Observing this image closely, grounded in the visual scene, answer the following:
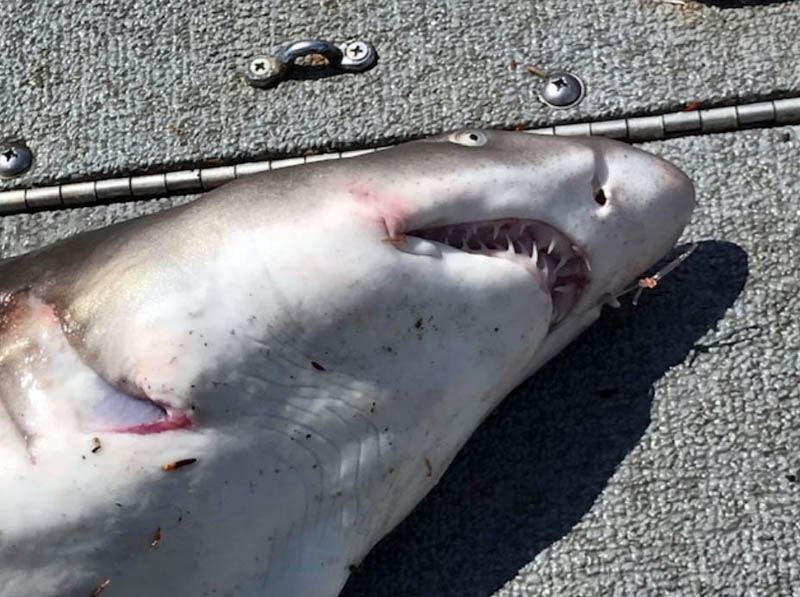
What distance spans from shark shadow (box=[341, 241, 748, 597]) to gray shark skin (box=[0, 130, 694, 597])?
12 centimetres

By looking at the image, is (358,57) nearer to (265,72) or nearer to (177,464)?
(265,72)

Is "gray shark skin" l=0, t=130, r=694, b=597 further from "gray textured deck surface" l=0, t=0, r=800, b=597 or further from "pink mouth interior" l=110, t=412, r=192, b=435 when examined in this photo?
"gray textured deck surface" l=0, t=0, r=800, b=597

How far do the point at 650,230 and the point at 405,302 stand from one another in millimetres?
372

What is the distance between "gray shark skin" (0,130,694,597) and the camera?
1175 millimetres

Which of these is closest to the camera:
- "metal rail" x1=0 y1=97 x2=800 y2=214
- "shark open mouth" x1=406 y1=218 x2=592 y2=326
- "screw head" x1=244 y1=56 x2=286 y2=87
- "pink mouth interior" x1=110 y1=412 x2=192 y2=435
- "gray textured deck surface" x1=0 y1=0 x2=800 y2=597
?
"pink mouth interior" x1=110 y1=412 x2=192 y2=435

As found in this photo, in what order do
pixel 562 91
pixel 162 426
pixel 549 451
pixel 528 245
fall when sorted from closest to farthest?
pixel 162 426 → pixel 528 245 → pixel 549 451 → pixel 562 91

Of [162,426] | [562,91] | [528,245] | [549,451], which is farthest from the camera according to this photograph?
[562,91]

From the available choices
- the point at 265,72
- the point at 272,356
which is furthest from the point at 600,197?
the point at 265,72

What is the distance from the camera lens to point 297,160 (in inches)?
71.6

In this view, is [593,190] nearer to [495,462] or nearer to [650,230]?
[650,230]

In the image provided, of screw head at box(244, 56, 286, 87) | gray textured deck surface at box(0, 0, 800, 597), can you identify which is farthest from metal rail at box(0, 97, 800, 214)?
screw head at box(244, 56, 286, 87)

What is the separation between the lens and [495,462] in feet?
5.00

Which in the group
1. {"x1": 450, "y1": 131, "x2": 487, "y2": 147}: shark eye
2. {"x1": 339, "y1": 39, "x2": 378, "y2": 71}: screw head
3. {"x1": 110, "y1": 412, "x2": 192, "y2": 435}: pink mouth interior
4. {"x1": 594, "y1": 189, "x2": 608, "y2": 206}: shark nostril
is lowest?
{"x1": 110, "y1": 412, "x2": 192, "y2": 435}: pink mouth interior

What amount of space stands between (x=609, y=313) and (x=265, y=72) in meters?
0.71
